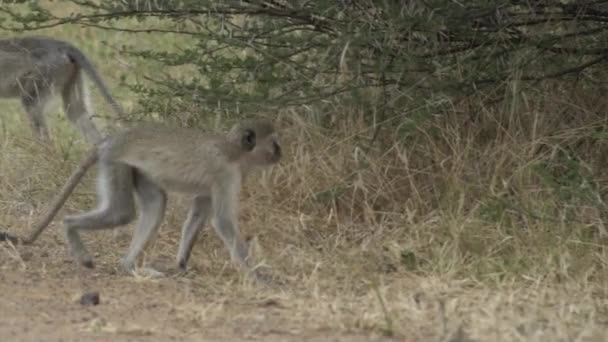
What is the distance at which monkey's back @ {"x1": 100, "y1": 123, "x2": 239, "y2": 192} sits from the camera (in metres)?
6.51

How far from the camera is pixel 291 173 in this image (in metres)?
7.61

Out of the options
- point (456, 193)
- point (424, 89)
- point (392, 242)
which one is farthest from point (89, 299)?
point (424, 89)

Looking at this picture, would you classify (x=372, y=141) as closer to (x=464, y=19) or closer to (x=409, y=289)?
(x=464, y=19)

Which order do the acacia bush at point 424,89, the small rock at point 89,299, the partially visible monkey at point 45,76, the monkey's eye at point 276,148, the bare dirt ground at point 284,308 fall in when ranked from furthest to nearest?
1. the partially visible monkey at point 45,76
2. the acacia bush at point 424,89
3. the monkey's eye at point 276,148
4. the small rock at point 89,299
5. the bare dirt ground at point 284,308

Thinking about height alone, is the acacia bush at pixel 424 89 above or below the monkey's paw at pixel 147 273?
above

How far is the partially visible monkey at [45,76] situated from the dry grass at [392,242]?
0.94 metres

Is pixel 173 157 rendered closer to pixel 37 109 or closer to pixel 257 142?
pixel 257 142

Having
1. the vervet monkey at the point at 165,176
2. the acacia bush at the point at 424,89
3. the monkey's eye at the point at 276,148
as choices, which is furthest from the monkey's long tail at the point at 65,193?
the acacia bush at the point at 424,89

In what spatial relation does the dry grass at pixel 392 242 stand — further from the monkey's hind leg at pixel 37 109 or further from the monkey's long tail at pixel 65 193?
the monkey's hind leg at pixel 37 109

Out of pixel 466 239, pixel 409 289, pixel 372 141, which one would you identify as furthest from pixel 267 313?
pixel 372 141

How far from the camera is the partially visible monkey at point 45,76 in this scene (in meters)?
9.71

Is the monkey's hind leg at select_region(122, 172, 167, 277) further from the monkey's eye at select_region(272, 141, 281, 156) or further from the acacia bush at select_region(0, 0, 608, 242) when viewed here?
the acacia bush at select_region(0, 0, 608, 242)

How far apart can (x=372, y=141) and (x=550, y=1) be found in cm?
130

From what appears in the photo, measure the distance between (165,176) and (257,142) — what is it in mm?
512
